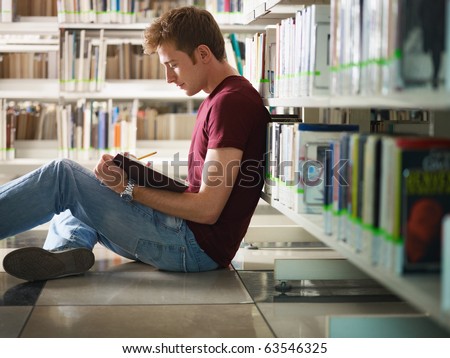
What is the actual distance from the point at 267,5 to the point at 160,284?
3.60ft

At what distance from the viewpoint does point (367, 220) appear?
67.0 inches

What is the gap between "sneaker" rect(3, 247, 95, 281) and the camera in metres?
2.54

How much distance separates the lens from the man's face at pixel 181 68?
267cm

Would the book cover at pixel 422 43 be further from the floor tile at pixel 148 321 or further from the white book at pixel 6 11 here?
the white book at pixel 6 11

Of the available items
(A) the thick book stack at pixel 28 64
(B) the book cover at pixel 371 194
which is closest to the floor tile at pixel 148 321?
(B) the book cover at pixel 371 194

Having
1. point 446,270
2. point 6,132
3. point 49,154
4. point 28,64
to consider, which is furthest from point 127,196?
point 28,64

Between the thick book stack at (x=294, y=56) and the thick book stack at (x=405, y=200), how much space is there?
1.95ft

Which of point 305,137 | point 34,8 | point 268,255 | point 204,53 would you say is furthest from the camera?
point 34,8

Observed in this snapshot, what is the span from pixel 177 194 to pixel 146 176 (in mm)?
118

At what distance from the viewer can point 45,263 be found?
261 cm

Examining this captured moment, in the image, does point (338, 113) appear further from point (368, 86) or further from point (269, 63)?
point (368, 86)

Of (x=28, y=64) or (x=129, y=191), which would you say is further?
(x=28, y=64)

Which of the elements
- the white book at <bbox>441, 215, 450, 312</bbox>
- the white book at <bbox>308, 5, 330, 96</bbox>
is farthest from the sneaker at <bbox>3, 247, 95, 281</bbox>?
the white book at <bbox>441, 215, 450, 312</bbox>

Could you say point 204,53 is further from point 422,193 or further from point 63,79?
point 63,79
